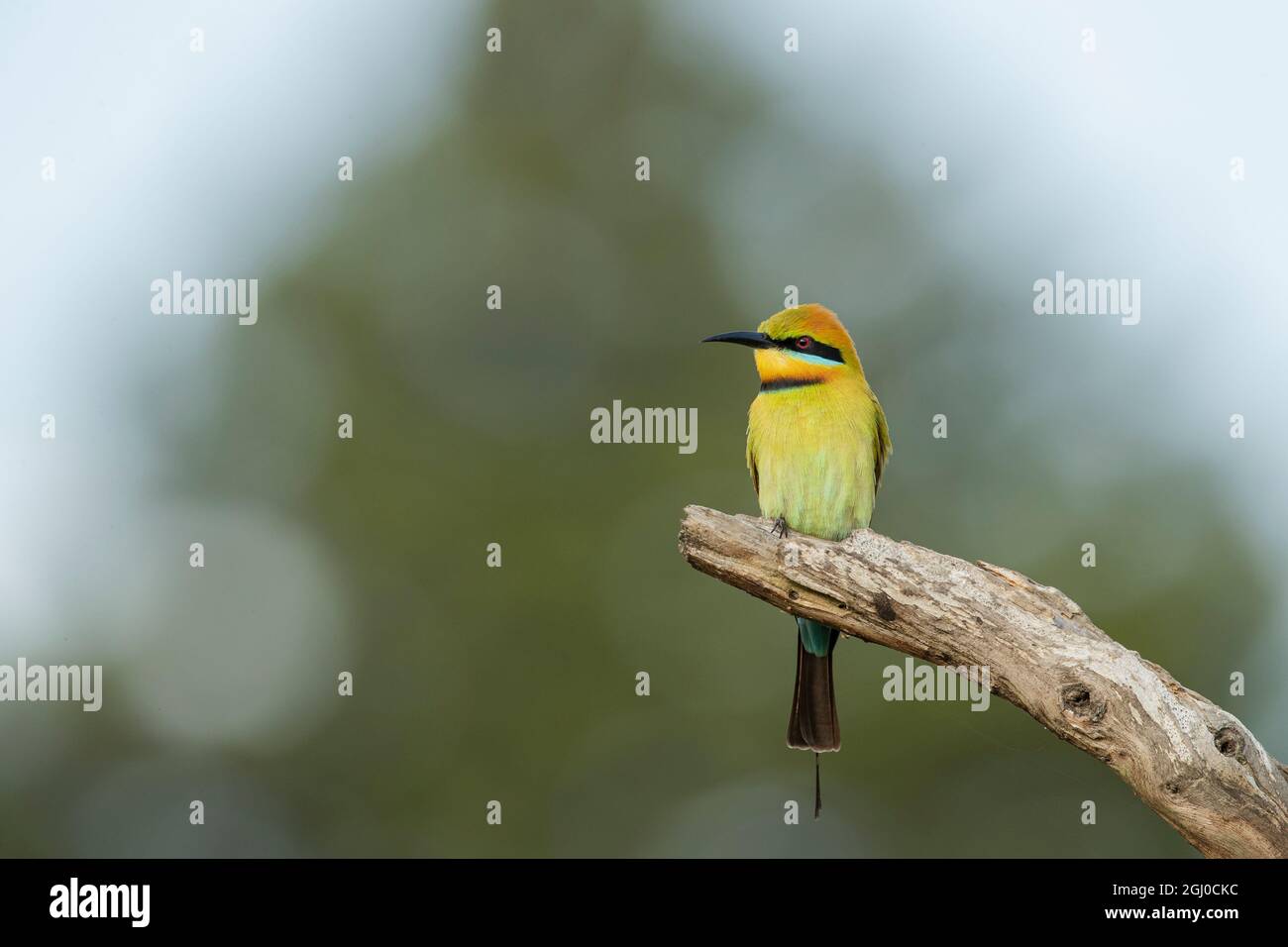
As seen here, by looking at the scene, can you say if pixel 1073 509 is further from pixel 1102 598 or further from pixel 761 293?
pixel 761 293

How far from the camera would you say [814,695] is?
491cm

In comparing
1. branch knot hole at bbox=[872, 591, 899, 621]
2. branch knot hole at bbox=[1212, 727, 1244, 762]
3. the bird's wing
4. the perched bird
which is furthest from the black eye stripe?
branch knot hole at bbox=[1212, 727, 1244, 762]

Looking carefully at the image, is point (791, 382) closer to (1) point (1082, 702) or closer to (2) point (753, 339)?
(2) point (753, 339)

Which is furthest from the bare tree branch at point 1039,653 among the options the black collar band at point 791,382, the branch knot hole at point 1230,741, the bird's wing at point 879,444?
the bird's wing at point 879,444

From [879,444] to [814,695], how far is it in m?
1.16

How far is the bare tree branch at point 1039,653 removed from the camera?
3.54 m

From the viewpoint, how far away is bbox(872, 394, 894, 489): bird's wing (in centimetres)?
533

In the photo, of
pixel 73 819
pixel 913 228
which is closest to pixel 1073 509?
pixel 913 228

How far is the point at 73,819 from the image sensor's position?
1171cm

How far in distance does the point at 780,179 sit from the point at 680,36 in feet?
8.25

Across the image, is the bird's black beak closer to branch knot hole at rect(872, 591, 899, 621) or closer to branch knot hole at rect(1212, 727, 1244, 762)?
branch knot hole at rect(872, 591, 899, 621)

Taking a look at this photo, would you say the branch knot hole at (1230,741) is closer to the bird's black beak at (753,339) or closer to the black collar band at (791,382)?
the black collar band at (791,382)

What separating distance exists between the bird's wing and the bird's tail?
72cm

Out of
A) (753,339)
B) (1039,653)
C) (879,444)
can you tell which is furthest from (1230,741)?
(753,339)
